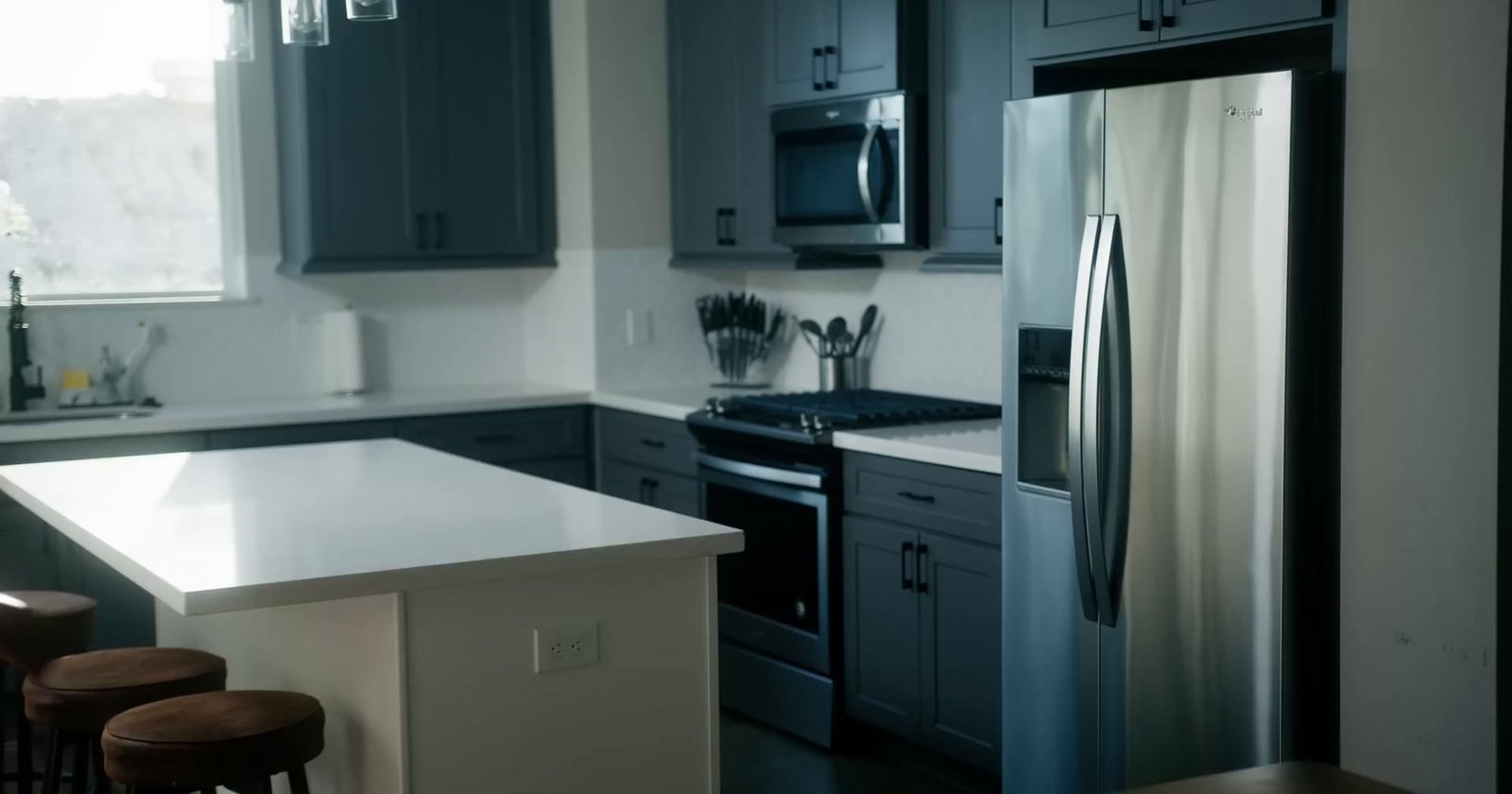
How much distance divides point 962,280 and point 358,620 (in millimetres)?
2547

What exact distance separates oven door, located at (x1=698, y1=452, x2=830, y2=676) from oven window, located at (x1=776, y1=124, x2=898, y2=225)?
0.76 m

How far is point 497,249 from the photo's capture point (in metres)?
5.54

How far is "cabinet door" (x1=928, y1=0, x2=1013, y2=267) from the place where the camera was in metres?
4.02

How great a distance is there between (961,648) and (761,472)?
2.87 ft

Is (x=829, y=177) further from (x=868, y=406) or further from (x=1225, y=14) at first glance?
(x=1225, y=14)

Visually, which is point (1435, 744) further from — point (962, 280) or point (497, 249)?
point (497, 249)

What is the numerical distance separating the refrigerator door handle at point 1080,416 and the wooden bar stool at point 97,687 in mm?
1674

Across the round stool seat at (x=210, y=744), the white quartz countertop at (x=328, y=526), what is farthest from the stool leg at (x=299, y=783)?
the white quartz countertop at (x=328, y=526)

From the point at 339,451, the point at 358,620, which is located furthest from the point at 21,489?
the point at 358,620

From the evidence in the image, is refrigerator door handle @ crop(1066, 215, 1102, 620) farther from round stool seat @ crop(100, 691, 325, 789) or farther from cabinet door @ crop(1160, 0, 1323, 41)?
round stool seat @ crop(100, 691, 325, 789)

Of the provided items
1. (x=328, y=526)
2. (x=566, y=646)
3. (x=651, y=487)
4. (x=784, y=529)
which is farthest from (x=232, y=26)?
(x=651, y=487)

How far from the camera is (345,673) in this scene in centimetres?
269

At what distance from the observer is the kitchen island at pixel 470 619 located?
245cm

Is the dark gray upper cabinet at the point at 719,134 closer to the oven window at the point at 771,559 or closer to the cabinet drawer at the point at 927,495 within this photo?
the oven window at the point at 771,559
